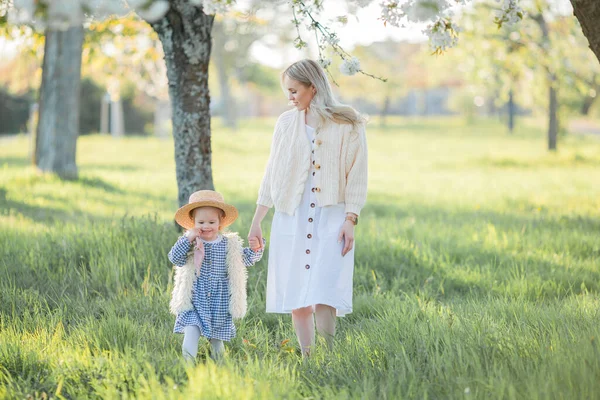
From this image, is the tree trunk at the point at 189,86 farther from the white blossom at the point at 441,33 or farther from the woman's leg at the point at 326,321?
the woman's leg at the point at 326,321

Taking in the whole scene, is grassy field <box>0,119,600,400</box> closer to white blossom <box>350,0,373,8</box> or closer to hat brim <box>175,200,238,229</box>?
hat brim <box>175,200,238,229</box>

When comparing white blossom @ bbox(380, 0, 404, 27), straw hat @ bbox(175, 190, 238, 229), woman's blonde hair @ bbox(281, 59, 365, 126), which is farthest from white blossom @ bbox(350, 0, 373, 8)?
straw hat @ bbox(175, 190, 238, 229)

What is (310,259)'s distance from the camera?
422 centimetres

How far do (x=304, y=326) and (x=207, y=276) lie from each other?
651 millimetres

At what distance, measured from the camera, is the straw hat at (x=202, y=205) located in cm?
410

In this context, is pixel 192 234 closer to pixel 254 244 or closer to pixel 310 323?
pixel 254 244

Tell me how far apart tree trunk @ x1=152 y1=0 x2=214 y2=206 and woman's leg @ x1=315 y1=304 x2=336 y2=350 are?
2843mm

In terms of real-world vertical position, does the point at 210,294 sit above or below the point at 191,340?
above

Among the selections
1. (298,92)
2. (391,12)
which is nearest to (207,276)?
(298,92)

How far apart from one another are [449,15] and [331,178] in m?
1.33

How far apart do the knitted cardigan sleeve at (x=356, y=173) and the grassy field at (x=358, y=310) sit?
0.78 meters

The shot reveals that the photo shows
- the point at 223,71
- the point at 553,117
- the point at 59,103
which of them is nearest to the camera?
the point at 59,103

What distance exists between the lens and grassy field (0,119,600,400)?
3377 mm

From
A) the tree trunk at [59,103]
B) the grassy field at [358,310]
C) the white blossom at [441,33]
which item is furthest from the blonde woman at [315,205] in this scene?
the tree trunk at [59,103]
